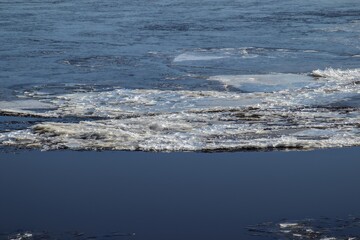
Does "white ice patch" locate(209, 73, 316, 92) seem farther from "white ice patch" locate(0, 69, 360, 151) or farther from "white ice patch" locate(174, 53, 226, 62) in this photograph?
"white ice patch" locate(174, 53, 226, 62)

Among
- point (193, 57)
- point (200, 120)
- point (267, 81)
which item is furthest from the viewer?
point (193, 57)

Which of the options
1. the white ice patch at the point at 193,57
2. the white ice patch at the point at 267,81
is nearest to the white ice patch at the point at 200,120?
the white ice patch at the point at 267,81

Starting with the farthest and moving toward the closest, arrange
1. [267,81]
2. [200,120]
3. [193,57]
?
1. [193,57]
2. [267,81]
3. [200,120]

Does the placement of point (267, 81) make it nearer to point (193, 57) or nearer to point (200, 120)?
point (193, 57)

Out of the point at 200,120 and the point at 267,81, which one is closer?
the point at 200,120

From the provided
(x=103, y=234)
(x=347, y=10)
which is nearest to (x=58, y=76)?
(x=103, y=234)

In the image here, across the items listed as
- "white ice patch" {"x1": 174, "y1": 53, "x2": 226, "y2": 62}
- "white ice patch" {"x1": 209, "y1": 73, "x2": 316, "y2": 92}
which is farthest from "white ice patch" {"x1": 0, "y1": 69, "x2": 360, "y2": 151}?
"white ice patch" {"x1": 174, "y1": 53, "x2": 226, "y2": 62}

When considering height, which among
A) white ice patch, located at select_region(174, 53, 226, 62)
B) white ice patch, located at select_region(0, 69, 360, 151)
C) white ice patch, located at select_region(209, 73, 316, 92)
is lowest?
white ice patch, located at select_region(174, 53, 226, 62)

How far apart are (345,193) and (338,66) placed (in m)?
7.89

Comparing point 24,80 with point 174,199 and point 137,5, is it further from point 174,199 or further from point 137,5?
point 137,5

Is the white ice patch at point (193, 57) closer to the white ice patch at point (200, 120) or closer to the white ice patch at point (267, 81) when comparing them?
the white ice patch at point (267, 81)

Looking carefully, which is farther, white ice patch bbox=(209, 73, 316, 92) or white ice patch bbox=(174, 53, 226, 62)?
white ice patch bbox=(174, 53, 226, 62)

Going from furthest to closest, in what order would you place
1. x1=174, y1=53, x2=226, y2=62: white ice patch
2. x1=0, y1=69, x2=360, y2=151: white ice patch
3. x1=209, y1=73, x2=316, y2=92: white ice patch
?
x1=174, y1=53, x2=226, y2=62: white ice patch, x1=209, y1=73, x2=316, y2=92: white ice patch, x1=0, y1=69, x2=360, y2=151: white ice patch

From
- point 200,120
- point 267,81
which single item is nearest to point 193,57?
point 267,81
